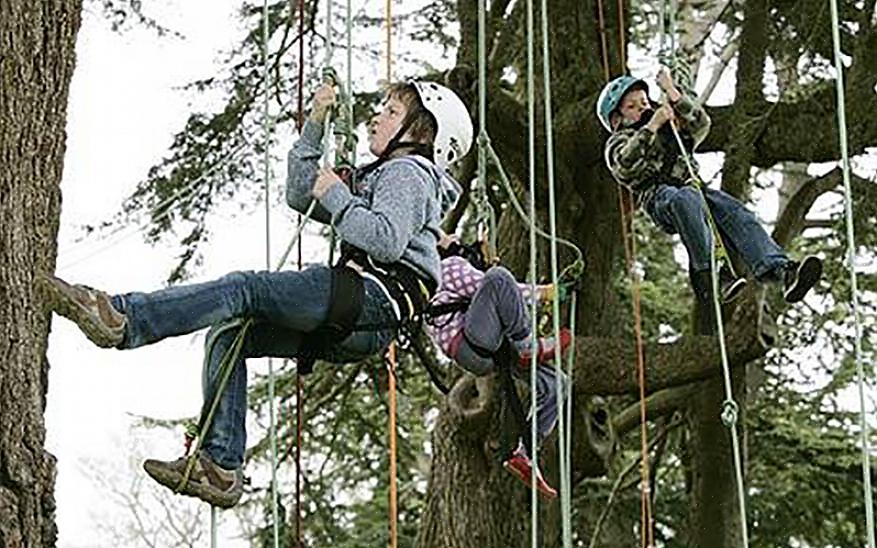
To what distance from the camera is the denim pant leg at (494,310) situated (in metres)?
4.63

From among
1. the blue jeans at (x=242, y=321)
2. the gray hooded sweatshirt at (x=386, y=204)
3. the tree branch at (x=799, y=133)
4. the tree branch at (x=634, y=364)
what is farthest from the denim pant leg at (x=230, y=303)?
the tree branch at (x=799, y=133)

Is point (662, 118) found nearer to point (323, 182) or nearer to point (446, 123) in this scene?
point (446, 123)

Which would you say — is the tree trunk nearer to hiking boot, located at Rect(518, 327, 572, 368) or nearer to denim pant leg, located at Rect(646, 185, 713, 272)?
denim pant leg, located at Rect(646, 185, 713, 272)

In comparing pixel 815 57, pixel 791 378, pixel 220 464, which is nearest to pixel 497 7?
pixel 815 57

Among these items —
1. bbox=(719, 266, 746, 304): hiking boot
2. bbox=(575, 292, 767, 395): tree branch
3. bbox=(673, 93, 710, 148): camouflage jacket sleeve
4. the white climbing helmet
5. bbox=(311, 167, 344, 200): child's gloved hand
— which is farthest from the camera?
bbox=(575, 292, 767, 395): tree branch

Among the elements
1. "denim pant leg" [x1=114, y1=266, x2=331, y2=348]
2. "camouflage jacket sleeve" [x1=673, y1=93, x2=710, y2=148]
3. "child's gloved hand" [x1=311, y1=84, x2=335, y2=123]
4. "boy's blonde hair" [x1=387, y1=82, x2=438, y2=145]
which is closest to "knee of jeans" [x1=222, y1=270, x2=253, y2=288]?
"denim pant leg" [x1=114, y1=266, x2=331, y2=348]

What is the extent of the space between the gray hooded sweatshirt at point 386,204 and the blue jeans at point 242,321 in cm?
12

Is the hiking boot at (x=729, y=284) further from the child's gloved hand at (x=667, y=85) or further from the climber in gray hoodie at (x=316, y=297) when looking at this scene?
the climber in gray hoodie at (x=316, y=297)

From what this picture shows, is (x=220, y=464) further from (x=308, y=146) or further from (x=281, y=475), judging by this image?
(x=281, y=475)

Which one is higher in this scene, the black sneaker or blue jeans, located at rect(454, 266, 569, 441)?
the black sneaker

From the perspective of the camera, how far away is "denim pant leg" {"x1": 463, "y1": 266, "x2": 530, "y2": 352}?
4633 mm

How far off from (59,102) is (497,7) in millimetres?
5185

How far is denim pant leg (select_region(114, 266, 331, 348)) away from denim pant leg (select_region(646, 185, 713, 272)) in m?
1.66

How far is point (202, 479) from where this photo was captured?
3.48 meters
